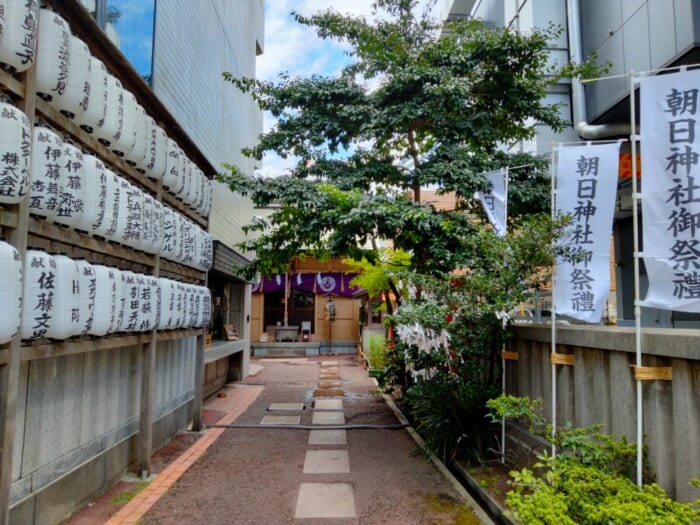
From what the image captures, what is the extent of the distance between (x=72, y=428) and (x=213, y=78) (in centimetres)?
821

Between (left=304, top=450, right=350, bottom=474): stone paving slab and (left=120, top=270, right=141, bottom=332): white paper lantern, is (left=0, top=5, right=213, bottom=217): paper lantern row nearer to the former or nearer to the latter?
(left=120, top=270, right=141, bottom=332): white paper lantern

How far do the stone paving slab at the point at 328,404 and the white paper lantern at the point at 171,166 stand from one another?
19.0 feet

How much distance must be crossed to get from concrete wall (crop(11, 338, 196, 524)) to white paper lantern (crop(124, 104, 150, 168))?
2062 millimetres

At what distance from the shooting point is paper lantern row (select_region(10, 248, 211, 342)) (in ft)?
10.5

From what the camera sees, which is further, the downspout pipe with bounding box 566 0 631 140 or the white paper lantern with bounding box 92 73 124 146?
the downspout pipe with bounding box 566 0 631 140

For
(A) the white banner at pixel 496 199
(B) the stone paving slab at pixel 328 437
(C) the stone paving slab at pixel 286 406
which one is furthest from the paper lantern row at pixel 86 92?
(C) the stone paving slab at pixel 286 406

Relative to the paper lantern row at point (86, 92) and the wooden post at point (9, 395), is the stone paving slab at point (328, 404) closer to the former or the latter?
the paper lantern row at point (86, 92)

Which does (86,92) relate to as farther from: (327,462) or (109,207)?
(327,462)

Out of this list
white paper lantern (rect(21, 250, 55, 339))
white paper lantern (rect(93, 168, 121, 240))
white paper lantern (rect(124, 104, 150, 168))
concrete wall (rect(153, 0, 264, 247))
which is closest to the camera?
white paper lantern (rect(21, 250, 55, 339))

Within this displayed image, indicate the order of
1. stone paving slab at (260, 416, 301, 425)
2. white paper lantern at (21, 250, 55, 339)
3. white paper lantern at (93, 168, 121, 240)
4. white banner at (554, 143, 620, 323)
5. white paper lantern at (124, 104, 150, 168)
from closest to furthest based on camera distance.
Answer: white paper lantern at (21, 250, 55, 339) < white paper lantern at (93, 168, 121, 240) < white banner at (554, 143, 620, 323) < white paper lantern at (124, 104, 150, 168) < stone paving slab at (260, 416, 301, 425)

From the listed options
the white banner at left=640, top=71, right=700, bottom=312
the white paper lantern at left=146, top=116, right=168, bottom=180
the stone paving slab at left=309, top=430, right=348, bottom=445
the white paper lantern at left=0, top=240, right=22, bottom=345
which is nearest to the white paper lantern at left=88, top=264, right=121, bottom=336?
the white paper lantern at left=0, top=240, right=22, bottom=345

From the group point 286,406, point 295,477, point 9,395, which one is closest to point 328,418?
point 286,406

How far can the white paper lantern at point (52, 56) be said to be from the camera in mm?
3465

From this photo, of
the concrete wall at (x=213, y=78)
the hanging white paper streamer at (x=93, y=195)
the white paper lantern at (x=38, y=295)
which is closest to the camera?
the white paper lantern at (x=38, y=295)
